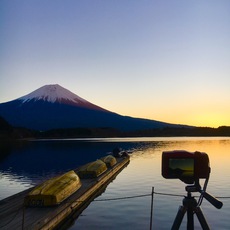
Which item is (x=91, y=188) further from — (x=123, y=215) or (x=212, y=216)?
(x=212, y=216)

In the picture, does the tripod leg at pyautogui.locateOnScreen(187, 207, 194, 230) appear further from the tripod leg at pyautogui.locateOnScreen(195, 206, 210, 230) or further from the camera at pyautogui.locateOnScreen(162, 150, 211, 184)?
the camera at pyautogui.locateOnScreen(162, 150, 211, 184)

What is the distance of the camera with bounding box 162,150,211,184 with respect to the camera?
24.3ft

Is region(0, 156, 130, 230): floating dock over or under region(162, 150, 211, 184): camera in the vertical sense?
under

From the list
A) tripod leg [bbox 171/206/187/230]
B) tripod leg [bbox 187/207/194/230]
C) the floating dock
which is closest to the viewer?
tripod leg [bbox 171/206/187/230]

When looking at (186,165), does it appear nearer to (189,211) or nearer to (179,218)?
(189,211)

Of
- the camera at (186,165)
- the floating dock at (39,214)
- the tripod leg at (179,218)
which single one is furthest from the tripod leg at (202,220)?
the floating dock at (39,214)

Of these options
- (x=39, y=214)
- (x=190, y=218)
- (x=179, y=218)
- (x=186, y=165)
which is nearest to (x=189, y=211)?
(x=190, y=218)

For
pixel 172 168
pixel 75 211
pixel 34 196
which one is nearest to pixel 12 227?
pixel 34 196

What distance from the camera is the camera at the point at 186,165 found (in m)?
7.41

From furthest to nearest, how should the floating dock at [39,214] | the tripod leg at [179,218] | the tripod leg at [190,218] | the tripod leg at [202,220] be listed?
the floating dock at [39,214]
the tripod leg at [190,218]
the tripod leg at [179,218]
the tripod leg at [202,220]

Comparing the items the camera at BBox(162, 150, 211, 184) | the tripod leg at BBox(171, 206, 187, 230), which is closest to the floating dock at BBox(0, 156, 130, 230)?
the tripod leg at BBox(171, 206, 187, 230)

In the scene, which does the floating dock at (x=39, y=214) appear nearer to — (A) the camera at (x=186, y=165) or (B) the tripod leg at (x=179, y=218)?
(B) the tripod leg at (x=179, y=218)

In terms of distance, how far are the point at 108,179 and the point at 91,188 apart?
440 inches

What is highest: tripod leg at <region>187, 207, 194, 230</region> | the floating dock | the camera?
the camera
